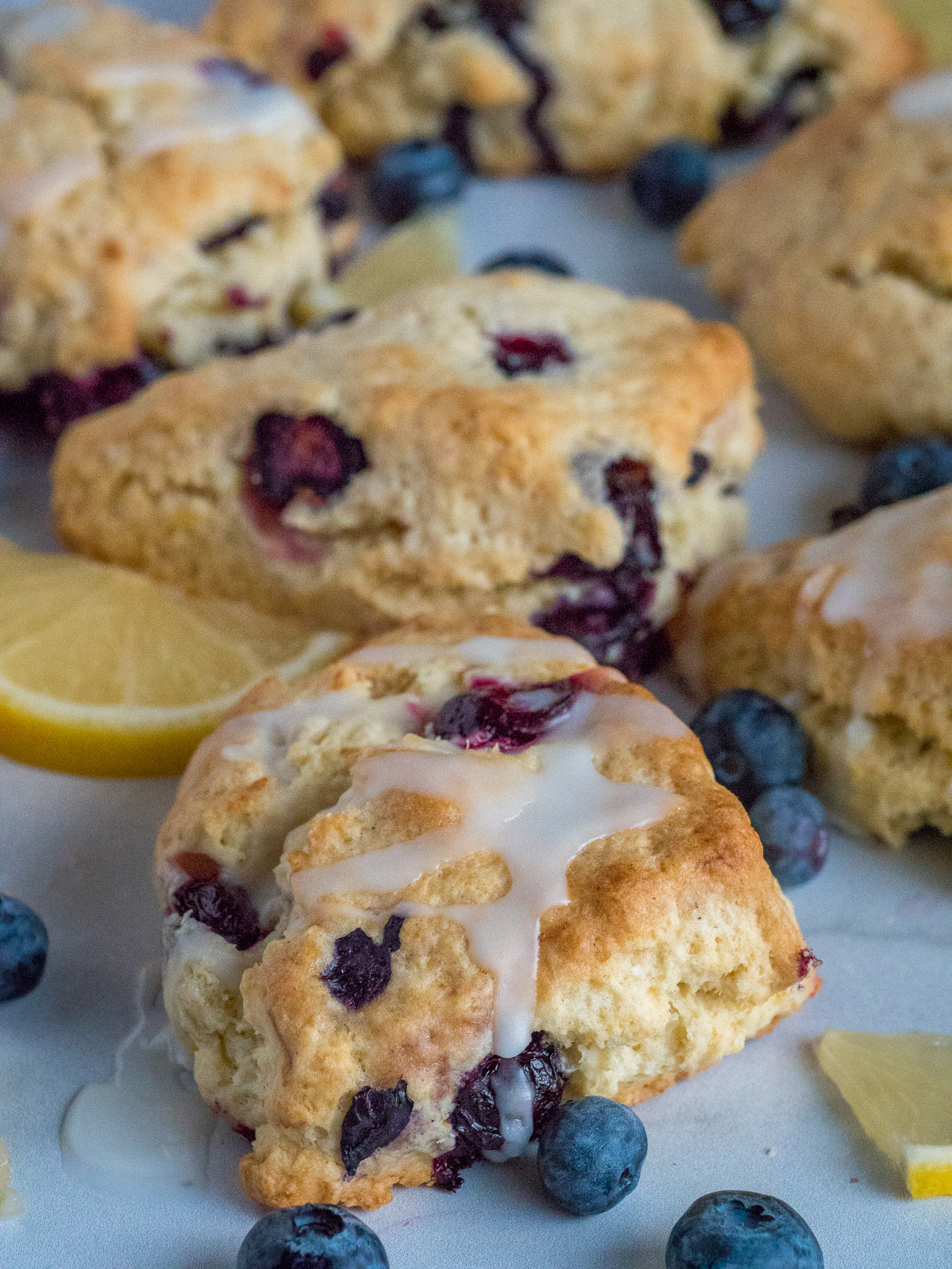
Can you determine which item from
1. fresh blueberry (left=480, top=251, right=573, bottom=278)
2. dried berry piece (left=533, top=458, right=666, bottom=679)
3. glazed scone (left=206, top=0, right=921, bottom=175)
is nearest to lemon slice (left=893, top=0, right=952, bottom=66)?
glazed scone (left=206, top=0, right=921, bottom=175)

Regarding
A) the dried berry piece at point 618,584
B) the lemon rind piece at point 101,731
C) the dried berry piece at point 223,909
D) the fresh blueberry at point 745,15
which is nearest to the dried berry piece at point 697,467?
the dried berry piece at point 618,584

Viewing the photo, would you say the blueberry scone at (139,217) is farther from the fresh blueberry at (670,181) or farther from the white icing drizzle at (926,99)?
the white icing drizzle at (926,99)

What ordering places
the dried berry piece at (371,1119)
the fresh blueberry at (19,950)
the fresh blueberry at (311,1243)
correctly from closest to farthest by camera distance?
the fresh blueberry at (311,1243) → the dried berry piece at (371,1119) → the fresh blueberry at (19,950)

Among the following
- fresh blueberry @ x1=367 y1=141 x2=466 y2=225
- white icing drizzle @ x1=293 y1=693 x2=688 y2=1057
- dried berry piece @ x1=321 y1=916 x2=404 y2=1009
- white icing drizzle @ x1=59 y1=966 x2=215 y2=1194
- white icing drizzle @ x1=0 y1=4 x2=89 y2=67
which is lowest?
white icing drizzle @ x1=59 y1=966 x2=215 y2=1194

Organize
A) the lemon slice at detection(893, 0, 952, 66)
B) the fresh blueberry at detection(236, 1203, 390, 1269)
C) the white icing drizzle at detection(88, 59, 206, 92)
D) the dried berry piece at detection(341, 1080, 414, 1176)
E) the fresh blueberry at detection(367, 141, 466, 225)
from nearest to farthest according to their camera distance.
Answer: the fresh blueberry at detection(236, 1203, 390, 1269)
the dried berry piece at detection(341, 1080, 414, 1176)
the white icing drizzle at detection(88, 59, 206, 92)
the fresh blueberry at detection(367, 141, 466, 225)
the lemon slice at detection(893, 0, 952, 66)

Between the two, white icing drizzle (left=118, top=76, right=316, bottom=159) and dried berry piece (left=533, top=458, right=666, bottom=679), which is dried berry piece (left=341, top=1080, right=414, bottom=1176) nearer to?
dried berry piece (left=533, top=458, right=666, bottom=679)

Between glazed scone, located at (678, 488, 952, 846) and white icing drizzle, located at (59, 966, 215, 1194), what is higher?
glazed scone, located at (678, 488, 952, 846)
